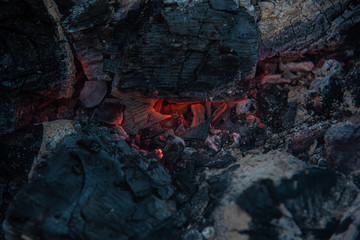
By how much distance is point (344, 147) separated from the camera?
2.03 m

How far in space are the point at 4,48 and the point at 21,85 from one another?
0.32 m

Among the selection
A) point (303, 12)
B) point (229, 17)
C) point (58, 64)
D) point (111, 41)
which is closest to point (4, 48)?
point (58, 64)

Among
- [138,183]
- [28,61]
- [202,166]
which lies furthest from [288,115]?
[28,61]

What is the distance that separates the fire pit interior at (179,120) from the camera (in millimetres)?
1591

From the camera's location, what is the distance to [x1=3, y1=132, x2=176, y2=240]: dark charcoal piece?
1490 mm

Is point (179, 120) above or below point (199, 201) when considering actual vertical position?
above

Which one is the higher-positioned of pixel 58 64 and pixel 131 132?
pixel 58 64

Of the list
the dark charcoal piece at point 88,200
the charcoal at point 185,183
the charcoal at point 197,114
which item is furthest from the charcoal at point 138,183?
the charcoal at point 197,114

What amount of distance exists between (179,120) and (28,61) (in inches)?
61.5

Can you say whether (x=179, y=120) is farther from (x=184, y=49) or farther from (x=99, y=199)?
(x=99, y=199)

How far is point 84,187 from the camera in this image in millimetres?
1630

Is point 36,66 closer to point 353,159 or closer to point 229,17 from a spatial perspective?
point 229,17

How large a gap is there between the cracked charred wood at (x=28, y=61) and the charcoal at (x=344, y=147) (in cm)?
259

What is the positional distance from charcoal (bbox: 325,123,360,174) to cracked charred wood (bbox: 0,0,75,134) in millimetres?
2590
